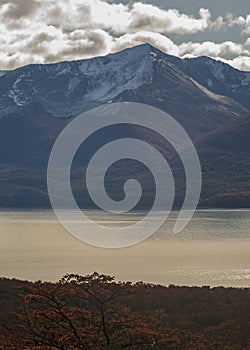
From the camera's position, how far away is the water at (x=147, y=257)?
7088 cm

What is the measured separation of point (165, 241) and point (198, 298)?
5909cm

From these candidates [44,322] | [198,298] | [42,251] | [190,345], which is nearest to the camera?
[44,322]

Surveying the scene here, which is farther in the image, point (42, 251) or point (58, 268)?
point (42, 251)

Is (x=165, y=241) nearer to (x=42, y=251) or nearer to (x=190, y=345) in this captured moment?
(x=42, y=251)

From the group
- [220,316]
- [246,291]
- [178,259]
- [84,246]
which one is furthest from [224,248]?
[220,316]

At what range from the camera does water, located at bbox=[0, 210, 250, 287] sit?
70.9 m

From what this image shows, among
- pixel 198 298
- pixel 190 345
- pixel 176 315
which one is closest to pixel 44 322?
pixel 190 345

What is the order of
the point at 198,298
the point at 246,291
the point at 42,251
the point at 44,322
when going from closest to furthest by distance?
the point at 44,322, the point at 198,298, the point at 246,291, the point at 42,251

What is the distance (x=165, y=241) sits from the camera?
365 ft

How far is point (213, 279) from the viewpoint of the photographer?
6825 cm

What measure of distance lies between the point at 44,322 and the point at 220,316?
24000 millimetres

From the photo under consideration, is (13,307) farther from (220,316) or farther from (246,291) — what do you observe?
(246,291)

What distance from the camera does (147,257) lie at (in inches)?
3460

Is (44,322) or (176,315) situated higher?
(44,322)
